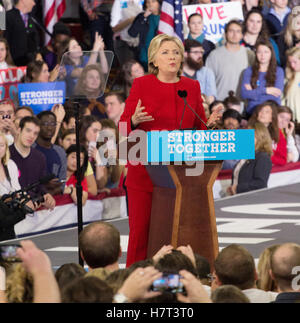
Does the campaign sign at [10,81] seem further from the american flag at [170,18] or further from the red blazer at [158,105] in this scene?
the red blazer at [158,105]

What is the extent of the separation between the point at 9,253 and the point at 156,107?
7.66ft

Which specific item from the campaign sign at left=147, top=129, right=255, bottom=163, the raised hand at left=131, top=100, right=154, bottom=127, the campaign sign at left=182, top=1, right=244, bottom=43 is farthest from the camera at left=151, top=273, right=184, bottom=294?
the campaign sign at left=182, top=1, right=244, bottom=43

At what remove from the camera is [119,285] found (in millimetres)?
3609

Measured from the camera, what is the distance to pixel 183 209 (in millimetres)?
5480

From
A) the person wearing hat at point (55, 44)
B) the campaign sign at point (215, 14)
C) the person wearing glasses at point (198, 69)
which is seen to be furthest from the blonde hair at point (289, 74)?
the person wearing hat at point (55, 44)

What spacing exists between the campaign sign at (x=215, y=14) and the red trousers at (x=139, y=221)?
7.23m

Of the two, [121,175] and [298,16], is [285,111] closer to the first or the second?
[298,16]

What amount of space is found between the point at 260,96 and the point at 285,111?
0.53m

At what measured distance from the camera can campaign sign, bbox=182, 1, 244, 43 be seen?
41.2 ft

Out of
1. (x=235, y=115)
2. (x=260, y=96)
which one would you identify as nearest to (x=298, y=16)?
(x=260, y=96)

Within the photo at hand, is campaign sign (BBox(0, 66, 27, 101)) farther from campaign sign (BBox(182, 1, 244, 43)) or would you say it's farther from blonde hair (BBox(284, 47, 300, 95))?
blonde hair (BBox(284, 47, 300, 95))

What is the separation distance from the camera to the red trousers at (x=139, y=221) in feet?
18.4

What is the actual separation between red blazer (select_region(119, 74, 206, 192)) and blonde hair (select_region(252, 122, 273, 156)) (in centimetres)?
495

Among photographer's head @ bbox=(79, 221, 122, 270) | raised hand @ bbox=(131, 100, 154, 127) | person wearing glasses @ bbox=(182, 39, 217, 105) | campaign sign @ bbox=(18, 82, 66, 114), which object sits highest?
person wearing glasses @ bbox=(182, 39, 217, 105)
